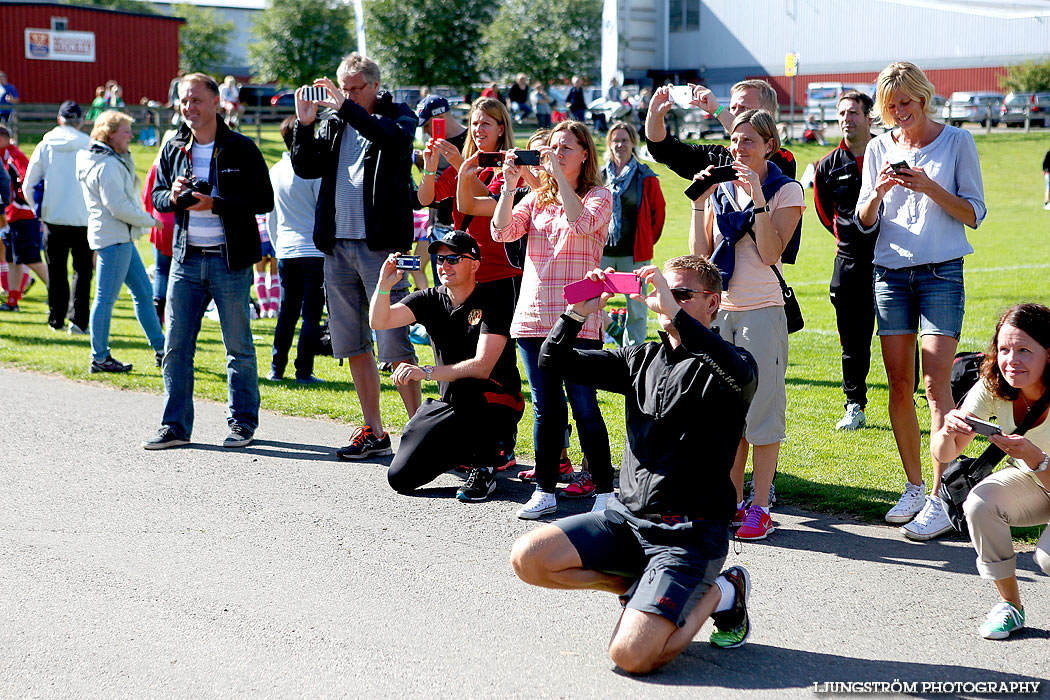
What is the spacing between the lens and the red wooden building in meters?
43.5

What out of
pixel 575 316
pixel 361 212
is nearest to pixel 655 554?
pixel 575 316

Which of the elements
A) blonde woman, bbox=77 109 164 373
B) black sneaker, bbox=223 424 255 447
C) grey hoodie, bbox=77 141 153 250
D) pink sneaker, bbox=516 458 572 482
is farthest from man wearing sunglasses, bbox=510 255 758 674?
grey hoodie, bbox=77 141 153 250

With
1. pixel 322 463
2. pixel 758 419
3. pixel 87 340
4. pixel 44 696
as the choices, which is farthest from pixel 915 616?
pixel 87 340

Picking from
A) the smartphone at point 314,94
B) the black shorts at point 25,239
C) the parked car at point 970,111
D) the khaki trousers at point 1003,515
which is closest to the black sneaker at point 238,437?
the smartphone at point 314,94

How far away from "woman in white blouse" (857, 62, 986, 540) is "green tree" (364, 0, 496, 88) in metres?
53.2

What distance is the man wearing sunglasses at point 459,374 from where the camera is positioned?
242 inches

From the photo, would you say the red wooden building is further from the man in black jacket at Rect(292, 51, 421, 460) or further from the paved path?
the paved path

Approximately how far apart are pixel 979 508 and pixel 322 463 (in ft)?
12.7

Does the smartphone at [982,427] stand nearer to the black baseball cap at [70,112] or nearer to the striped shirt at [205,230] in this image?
the striped shirt at [205,230]

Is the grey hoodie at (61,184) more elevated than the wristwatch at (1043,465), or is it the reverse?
the grey hoodie at (61,184)

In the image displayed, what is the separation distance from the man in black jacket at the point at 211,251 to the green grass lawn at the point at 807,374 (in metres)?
0.98

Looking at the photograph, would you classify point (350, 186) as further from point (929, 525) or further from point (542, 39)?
point (542, 39)

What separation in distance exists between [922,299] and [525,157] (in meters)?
2.11

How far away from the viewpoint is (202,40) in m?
73.9
